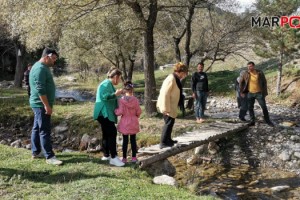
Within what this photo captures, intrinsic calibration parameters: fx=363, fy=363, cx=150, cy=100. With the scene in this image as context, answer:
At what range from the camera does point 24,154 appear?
9.36 meters

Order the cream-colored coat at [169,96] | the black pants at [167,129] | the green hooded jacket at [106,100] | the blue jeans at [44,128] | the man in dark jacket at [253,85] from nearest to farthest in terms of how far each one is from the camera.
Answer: the blue jeans at [44,128]
the green hooded jacket at [106,100]
the cream-colored coat at [169,96]
the black pants at [167,129]
the man in dark jacket at [253,85]

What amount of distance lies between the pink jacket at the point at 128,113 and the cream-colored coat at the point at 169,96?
0.85 m

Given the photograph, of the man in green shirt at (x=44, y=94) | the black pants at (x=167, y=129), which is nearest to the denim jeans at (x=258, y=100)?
the black pants at (x=167, y=129)

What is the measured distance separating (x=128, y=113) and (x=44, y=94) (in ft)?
6.78

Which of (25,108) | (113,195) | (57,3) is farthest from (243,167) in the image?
(25,108)

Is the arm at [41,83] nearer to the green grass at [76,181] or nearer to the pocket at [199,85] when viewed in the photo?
the green grass at [76,181]

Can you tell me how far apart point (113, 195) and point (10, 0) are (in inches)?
389

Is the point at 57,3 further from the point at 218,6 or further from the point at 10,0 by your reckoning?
the point at 218,6

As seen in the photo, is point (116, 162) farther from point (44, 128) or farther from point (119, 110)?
point (44, 128)

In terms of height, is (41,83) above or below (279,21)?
below

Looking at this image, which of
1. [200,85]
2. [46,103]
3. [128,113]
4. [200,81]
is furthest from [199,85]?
[46,103]

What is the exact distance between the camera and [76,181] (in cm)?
741

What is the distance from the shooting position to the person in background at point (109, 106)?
848cm

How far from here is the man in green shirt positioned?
8000mm
